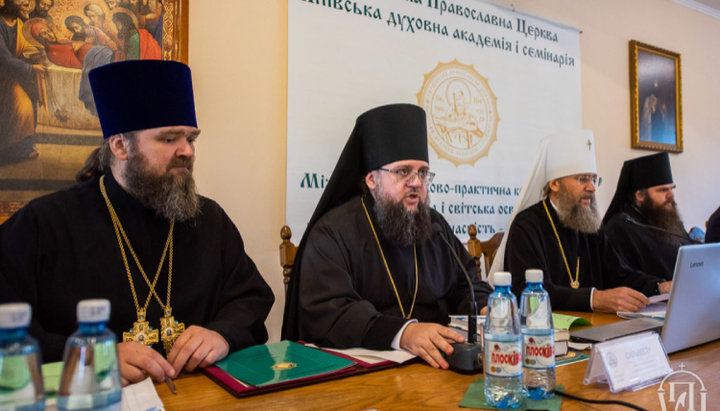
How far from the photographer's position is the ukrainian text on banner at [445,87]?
3.16 meters

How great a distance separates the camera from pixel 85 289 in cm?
188

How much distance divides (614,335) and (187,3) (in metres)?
2.51

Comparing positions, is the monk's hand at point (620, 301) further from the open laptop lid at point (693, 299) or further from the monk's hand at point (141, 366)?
the monk's hand at point (141, 366)

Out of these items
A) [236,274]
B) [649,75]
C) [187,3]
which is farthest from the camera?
[649,75]

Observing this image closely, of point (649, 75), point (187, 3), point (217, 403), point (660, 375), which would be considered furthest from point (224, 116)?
point (649, 75)

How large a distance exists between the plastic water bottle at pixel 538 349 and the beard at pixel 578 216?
220cm

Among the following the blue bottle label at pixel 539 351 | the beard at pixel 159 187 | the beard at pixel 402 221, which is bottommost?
the blue bottle label at pixel 539 351

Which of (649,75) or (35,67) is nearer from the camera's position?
(35,67)

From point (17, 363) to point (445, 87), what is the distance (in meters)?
3.40

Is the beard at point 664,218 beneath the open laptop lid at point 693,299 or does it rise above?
above

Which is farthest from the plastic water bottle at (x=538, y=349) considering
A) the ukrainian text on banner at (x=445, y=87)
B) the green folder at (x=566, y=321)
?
the ukrainian text on banner at (x=445, y=87)

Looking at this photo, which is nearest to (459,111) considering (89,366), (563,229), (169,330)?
(563,229)

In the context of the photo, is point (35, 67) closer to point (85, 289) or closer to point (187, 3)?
point (187, 3)

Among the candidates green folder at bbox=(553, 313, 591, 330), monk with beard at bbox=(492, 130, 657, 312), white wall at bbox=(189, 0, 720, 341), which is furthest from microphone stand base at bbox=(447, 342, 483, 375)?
white wall at bbox=(189, 0, 720, 341)
